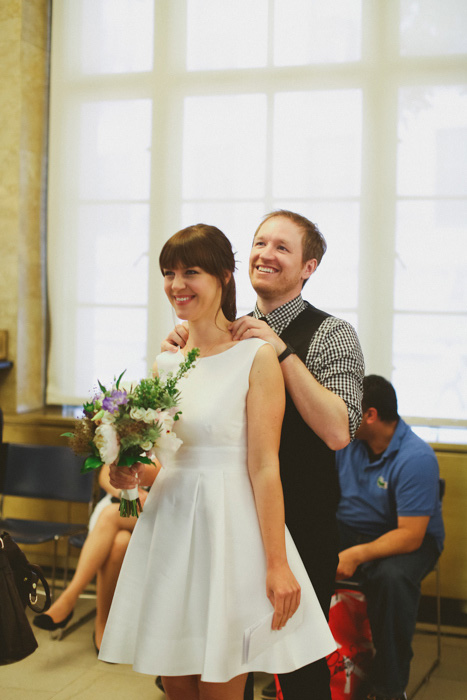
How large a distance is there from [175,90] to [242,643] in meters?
3.85

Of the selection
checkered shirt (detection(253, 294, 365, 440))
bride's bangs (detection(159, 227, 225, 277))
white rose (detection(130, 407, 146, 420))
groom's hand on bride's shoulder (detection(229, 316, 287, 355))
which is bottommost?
white rose (detection(130, 407, 146, 420))

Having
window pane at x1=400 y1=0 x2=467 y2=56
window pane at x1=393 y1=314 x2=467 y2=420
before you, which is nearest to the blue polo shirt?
window pane at x1=393 y1=314 x2=467 y2=420

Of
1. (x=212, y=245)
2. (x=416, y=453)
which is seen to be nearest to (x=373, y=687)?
(x=416, y=453)

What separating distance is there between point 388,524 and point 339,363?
1.65m

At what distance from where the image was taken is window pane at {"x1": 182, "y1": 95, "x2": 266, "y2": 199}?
4.51m

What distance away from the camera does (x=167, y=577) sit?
1.79m

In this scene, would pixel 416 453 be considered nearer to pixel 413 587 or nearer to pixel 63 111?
pixel 413 587

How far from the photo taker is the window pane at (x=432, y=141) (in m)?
4.17

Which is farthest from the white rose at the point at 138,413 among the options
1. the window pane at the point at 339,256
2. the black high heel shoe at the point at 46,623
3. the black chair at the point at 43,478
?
the window pane at the point at 339,256

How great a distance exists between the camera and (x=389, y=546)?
3.17m

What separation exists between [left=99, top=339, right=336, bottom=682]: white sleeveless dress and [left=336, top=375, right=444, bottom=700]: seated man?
1.28 metres

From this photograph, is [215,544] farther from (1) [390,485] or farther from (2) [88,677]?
(2) [88,677]

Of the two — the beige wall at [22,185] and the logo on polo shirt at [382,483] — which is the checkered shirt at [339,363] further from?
the beige wall at [22,185]

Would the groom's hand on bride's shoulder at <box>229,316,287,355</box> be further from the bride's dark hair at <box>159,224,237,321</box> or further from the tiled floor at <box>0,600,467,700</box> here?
the tiled floor at <box>0,600,467,700</box>
